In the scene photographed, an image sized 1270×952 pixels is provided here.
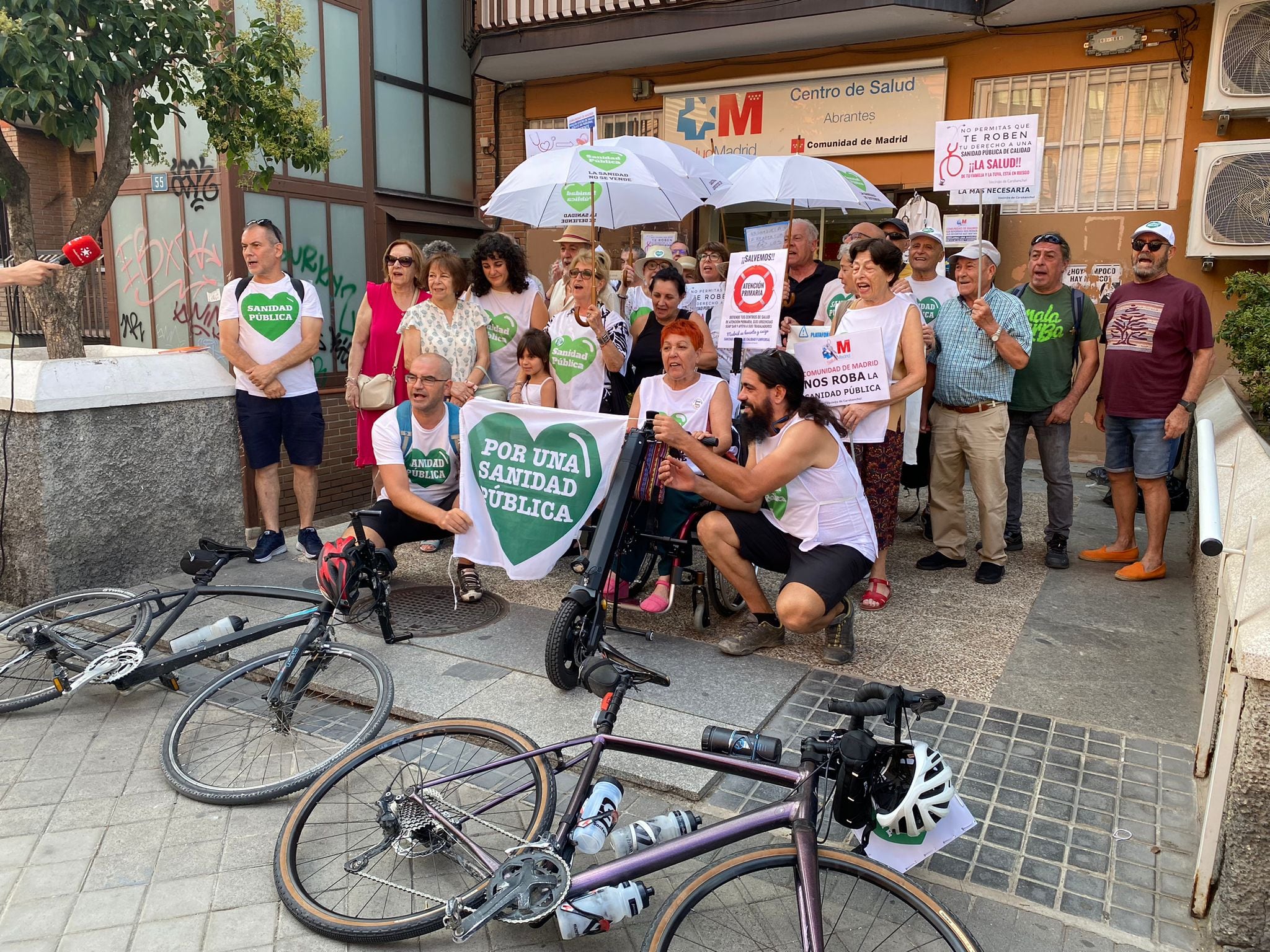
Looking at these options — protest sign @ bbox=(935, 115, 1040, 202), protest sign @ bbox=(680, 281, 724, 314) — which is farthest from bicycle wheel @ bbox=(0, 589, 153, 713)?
protest sign @ bbox=(935, 115, 1040, 202)

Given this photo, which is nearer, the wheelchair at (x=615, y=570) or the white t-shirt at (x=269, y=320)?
the wheelchair at (x=615, y=570)

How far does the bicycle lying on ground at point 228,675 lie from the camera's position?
355 centimetres

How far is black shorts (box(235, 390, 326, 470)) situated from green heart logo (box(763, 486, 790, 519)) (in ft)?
10.8

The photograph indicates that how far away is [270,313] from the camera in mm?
5973

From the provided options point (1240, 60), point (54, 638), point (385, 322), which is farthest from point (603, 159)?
point (1240, 60)

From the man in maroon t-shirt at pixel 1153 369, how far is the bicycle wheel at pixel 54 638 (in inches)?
218

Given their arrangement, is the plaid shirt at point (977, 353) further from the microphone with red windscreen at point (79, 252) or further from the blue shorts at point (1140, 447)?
the microphone with red windscreen at point (79, 252)

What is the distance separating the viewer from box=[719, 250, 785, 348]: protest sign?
5184mm

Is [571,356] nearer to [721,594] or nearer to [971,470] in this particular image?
[721,594]

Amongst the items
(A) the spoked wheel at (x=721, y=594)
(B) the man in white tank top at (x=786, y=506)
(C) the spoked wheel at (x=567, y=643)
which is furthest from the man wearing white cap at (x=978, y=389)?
(C) the spoked wheel at (x=567, y=643)

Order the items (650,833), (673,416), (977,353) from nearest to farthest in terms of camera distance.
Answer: (650,833) → (673,416) → (977,353)

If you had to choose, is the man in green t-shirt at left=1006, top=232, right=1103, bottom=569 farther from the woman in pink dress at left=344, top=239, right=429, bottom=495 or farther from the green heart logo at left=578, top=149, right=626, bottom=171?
the woman in pink dress at left=344, top=239, right=429, bottom=495

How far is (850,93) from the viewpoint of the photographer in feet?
32.6

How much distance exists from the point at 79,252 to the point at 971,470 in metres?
5.09
